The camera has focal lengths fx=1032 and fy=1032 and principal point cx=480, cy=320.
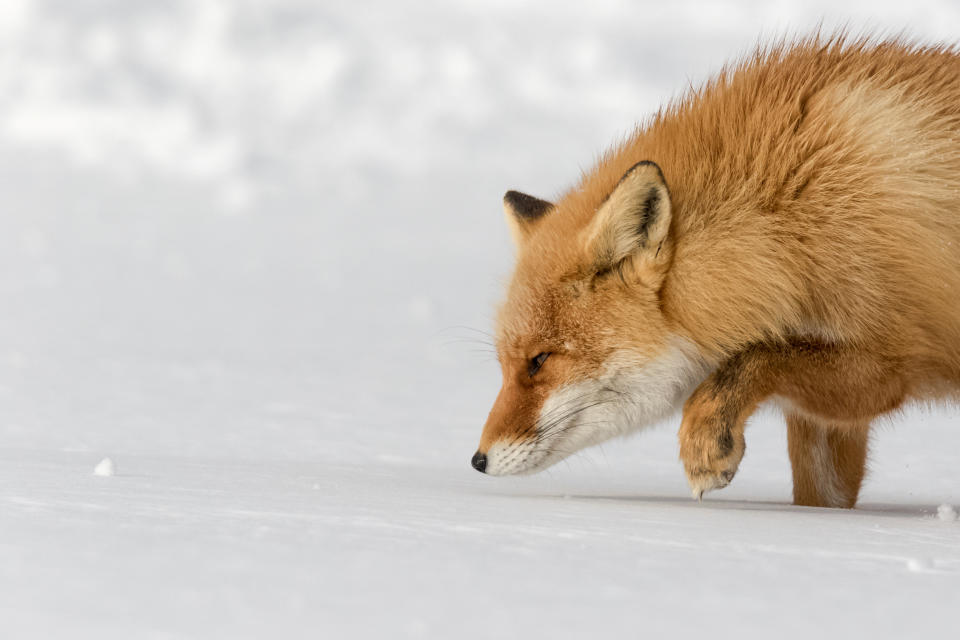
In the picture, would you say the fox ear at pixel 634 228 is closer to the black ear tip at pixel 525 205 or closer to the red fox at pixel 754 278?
the red fox at pixel 754 278

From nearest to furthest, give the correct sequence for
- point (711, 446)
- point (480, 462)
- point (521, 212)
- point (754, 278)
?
Result: 1. point (711, 446)
2. point (754, 278)
3. point (480, 462)
4. point (521, 212)

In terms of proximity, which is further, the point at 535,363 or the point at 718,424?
the point at 535,363

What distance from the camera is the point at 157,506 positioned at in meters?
2.72

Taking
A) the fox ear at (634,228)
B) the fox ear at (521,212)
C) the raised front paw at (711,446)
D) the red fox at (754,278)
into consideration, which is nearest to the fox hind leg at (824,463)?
the red fox at (754,278)

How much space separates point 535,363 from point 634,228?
2.14 feet

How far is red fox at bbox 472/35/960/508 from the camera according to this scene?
373cm

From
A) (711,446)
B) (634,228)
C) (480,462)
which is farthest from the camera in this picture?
(480,462)

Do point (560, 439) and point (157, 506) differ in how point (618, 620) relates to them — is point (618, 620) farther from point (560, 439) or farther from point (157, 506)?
point (560, 439)

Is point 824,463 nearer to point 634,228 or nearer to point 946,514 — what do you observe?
point 946,514

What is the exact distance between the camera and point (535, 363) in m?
4.04

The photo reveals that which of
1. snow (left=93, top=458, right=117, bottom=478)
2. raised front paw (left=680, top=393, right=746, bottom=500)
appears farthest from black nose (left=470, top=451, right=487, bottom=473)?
snow (left=93, top=458, right=117, bottom=478)

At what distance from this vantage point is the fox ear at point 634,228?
3740mm

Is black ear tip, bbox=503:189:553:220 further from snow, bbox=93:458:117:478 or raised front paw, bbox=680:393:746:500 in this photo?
snow, bbox=93:458:117:478

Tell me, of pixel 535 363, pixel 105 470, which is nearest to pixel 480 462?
pixel 535 363
